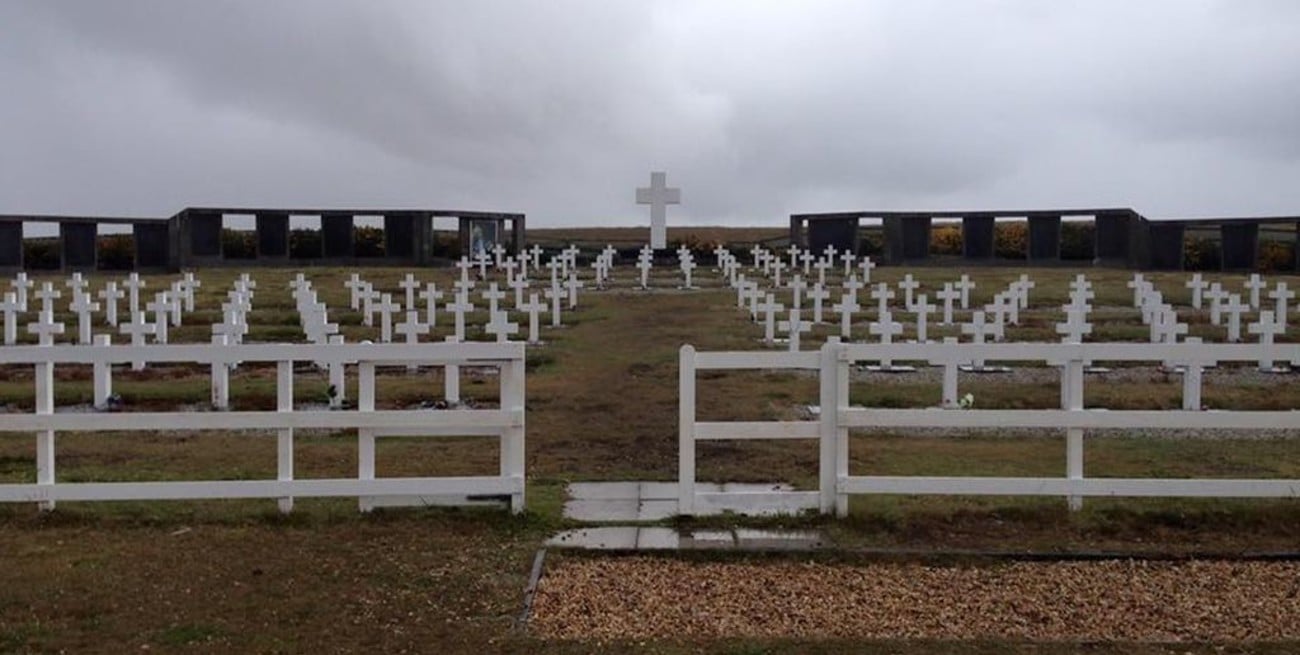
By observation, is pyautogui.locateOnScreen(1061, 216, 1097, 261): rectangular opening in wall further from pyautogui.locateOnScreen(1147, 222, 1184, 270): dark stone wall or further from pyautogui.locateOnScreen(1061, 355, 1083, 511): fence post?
pyautogui.locateOnScreen(1061, 355, 1083, 511): fence post

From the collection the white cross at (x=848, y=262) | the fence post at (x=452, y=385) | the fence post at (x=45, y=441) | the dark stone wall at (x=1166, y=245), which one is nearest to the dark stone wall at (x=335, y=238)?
the white cross at (x=848, y=262)

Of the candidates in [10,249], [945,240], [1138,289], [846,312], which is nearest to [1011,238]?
[945,240]

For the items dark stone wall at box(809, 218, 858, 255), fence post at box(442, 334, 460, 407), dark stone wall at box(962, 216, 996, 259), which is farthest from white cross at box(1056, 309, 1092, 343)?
dark stone wall at box(809, 218, 858, 255)

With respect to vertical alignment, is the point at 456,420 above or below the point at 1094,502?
above

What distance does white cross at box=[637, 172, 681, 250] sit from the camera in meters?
53.6

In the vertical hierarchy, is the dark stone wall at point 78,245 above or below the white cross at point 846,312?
above

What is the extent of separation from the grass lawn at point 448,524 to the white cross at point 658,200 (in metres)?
36.5

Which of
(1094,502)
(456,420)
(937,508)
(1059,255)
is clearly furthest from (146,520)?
(1059,255)

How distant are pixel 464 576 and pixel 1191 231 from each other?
4651 centimetres

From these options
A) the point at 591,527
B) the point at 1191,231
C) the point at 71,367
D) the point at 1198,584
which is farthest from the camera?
the point at 1191,231

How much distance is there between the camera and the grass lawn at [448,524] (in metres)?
6.60

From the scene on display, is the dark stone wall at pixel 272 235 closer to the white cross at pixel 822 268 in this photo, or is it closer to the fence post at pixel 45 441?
the white cross at pixel 822 268

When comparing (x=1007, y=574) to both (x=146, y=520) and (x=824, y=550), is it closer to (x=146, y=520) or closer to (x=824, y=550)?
(x=824, y=550)

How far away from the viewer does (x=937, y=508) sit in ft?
31.4
